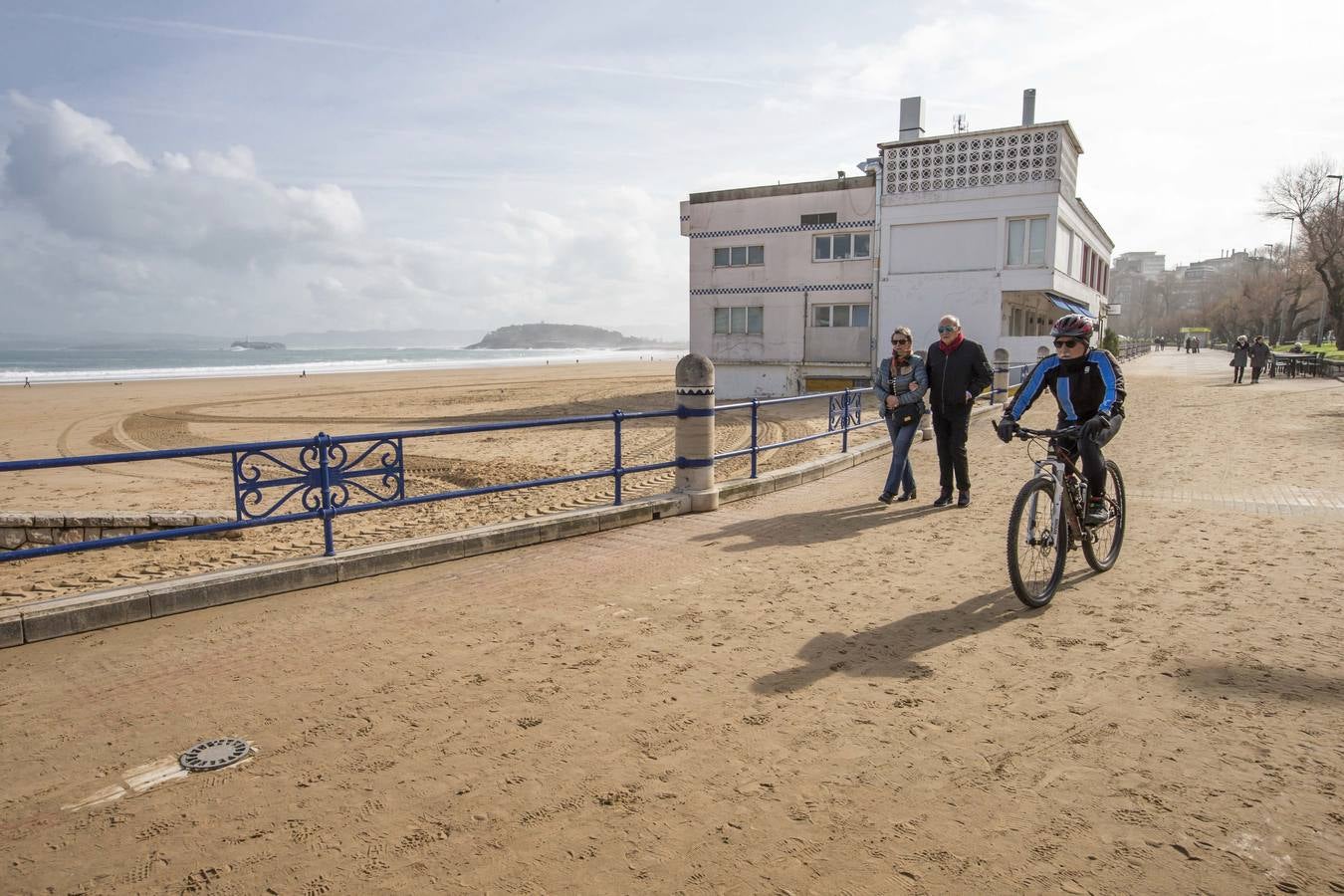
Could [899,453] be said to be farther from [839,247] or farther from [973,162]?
[839,247]

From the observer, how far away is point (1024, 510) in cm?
535

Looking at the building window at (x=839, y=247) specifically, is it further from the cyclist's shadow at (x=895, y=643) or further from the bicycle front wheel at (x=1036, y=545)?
A: the cyclist's shadow at (x=895, y=643)

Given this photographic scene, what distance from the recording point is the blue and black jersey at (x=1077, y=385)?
18.1ft

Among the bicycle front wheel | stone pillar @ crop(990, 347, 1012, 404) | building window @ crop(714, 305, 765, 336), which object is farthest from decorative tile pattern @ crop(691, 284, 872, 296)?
the bicycle front wheel

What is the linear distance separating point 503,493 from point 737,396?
20.5 m

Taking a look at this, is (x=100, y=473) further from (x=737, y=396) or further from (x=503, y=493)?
(x=737, y=396)

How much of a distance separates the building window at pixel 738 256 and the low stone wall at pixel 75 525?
2392 centimetres

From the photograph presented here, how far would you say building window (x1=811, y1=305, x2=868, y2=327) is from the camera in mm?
28422

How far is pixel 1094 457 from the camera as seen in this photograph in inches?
218

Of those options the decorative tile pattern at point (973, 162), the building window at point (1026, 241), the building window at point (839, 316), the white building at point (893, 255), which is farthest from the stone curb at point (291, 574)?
the decorative tile pattern at point (973, 162)

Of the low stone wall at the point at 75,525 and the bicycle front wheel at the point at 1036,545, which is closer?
the bicycle front wheel at the point at 1036,545

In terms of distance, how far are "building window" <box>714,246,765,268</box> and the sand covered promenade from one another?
24337 millimetres

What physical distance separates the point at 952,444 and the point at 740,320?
22279 millimetres

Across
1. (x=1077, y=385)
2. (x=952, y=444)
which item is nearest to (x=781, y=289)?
(x=952, y=444)
